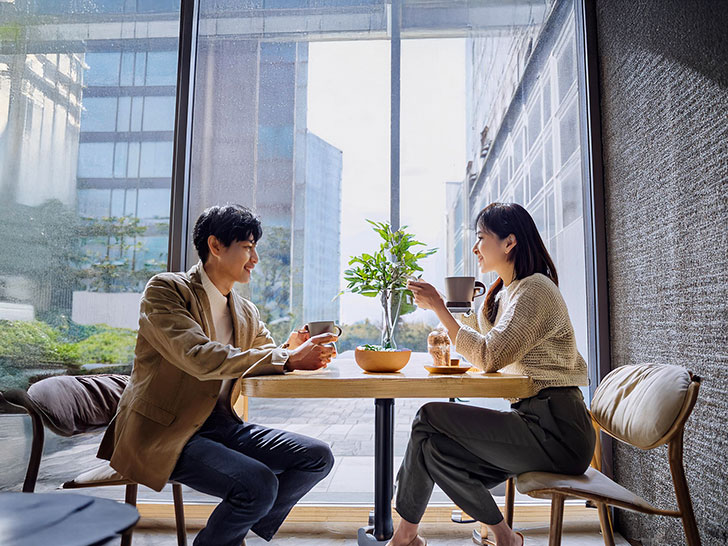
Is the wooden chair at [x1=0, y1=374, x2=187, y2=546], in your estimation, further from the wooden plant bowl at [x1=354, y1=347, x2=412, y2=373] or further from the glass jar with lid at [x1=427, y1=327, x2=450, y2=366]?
the glass jar with lid at [x1=427, y1=327, x2=450, y2=366]

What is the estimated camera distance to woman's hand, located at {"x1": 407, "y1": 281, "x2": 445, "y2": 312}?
1.71m

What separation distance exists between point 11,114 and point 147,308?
4.40 feet

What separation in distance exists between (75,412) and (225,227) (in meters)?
0.76

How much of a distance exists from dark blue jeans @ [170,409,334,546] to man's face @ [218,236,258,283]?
464 mm

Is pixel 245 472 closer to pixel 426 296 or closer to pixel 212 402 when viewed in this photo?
pixel 212 402

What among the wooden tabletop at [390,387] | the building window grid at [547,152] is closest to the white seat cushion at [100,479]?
the wooden tabletop at [390,387]

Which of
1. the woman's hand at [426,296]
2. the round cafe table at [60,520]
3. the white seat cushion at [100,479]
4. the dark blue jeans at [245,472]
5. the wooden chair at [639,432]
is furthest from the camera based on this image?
the woman's hand at [426,296]

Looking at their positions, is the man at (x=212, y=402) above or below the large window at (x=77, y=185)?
below

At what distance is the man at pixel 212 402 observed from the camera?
1482 mm

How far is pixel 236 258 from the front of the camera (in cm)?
179

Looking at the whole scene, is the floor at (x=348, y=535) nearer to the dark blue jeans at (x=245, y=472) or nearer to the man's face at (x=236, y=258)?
the dark blue jeans at (x=245, y=472)

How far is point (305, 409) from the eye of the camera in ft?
8.29

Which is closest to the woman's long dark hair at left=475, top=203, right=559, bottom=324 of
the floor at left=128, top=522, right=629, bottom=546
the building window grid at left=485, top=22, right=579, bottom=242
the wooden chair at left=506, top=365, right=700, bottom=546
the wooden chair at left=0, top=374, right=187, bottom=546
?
the wooden chair at left=506, top=365, right=700, bottom=546

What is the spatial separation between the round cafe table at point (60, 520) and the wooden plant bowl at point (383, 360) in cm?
85
